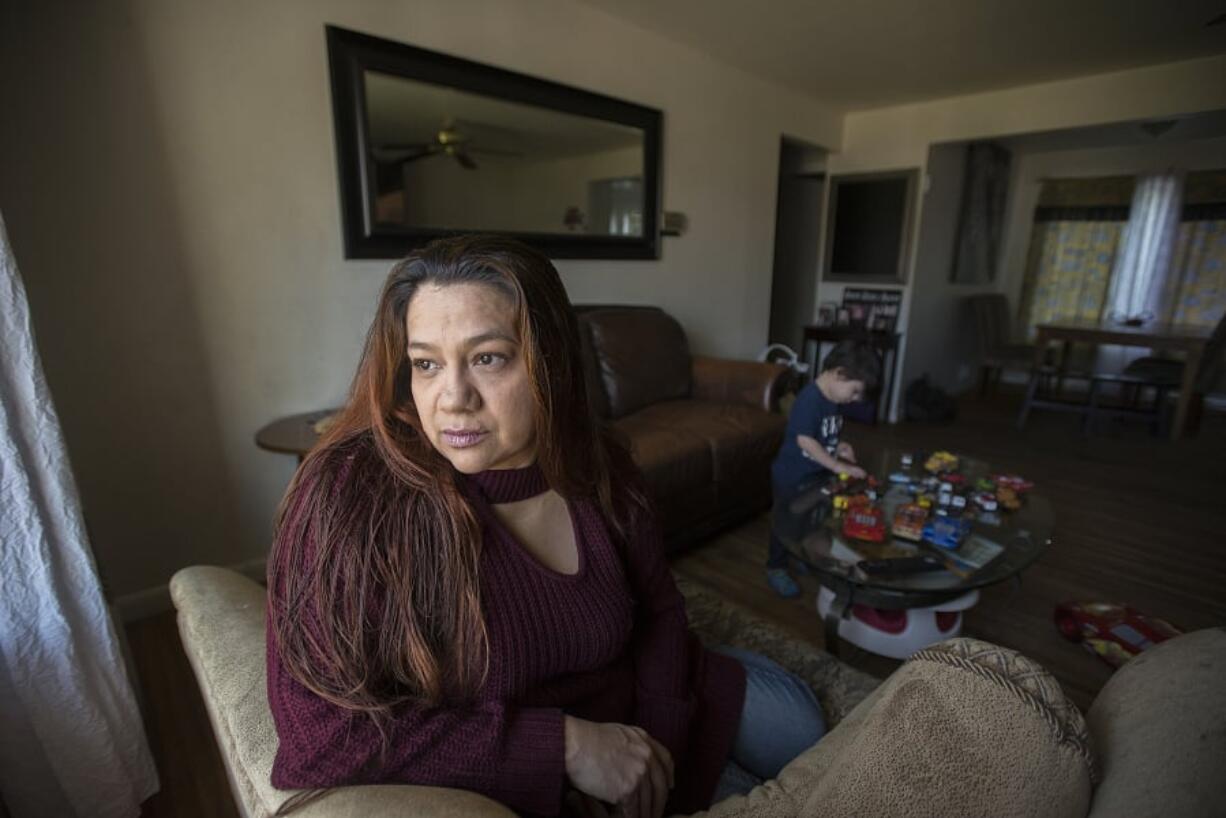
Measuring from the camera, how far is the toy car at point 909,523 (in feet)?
4.98

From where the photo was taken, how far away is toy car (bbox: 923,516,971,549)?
1484 millimetres

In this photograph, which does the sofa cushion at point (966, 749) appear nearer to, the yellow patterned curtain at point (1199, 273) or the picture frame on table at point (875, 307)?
the picture frame on table at point (875, 307)

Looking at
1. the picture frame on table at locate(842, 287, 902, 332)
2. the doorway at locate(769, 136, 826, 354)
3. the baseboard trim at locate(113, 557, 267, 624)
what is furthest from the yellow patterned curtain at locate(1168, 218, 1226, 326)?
the baseboard trim at locate(113, 557, 267, 624)

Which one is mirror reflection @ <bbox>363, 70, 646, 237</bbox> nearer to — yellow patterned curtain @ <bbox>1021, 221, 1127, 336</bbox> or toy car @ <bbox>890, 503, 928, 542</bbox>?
toy car @ <bbox>890, 503, 928, 542</bbox>

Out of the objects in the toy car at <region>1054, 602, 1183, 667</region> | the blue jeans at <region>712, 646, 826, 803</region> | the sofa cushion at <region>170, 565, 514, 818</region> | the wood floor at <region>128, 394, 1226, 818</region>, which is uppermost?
the sofa cushion at <region>170, 565, 514, 818</region>

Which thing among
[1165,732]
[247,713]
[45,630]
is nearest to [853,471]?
[1165,732]

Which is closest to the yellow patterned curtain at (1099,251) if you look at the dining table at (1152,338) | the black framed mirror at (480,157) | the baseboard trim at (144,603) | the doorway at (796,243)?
the dining table at (1152,338)

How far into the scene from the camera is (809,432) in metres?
1.99

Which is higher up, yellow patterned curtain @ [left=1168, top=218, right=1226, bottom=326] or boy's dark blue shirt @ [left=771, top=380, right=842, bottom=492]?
yellow patterned curtain @ [left=1168, top=218, right=1226, bottom=326]

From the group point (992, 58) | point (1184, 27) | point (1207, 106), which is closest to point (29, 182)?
point (992, 58)

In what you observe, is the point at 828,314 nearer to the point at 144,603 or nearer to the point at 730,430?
the point at 730,430

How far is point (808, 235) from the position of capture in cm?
492

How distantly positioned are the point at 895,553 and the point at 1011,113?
3660 mm

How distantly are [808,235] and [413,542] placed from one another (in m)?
4.97
